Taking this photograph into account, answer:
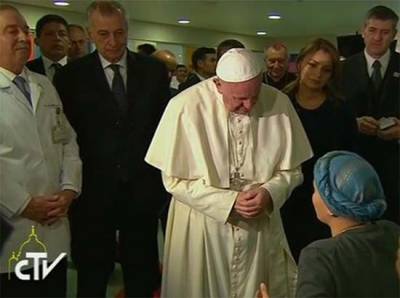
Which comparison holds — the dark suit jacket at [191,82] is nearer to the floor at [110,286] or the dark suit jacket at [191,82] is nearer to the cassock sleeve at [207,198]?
the floor at [110,286]

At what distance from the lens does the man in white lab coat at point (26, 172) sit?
1982 millimetres

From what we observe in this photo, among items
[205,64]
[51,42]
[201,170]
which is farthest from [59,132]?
[205,64]

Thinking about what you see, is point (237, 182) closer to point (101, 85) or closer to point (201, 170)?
point (201, 170)

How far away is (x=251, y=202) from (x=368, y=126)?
3.34 feet

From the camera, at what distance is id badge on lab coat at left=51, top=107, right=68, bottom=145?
7.02 ft

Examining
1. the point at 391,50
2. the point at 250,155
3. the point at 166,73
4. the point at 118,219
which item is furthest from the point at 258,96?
the point at 391,50

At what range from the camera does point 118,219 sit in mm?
2482

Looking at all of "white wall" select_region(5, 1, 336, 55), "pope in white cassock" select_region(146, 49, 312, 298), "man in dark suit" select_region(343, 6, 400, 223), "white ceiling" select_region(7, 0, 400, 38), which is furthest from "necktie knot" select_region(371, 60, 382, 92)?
→ "white wall" select_region(5, 1, 336, 55)

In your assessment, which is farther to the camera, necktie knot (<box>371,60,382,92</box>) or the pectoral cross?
necktie knot (<box>371,60,382,92</box>)

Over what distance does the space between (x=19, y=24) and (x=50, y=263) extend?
86 cm

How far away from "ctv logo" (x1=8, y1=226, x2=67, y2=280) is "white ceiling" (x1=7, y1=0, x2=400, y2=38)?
5350mm

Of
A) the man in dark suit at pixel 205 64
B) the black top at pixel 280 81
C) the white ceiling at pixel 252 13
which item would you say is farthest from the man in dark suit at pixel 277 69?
the white ceiling at pixel 252 13

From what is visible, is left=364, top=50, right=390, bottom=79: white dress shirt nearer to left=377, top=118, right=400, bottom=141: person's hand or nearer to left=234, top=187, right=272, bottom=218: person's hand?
left=377, top=118, right=400, bottom=141: person's hand

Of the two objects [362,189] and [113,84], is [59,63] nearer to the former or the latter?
[113,84]
